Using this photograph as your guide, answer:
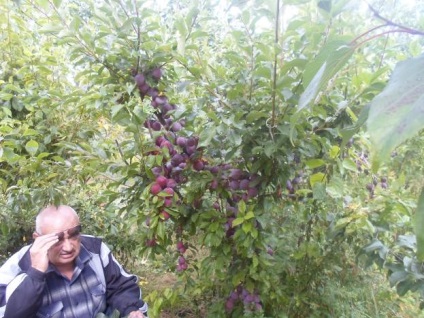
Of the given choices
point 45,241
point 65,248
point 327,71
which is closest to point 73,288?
point 65,248

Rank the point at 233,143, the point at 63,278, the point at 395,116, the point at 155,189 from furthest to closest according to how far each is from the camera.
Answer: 1. the point at 63,278
2. the point at 155,189
3. the point at 233,143
4. the point at 395,116

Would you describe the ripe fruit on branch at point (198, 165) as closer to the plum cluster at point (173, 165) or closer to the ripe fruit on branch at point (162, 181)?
the plum cluster at point (173, 165)

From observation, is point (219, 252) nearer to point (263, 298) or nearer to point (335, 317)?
point (263, 298)

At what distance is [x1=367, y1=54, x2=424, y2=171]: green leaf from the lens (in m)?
0.30

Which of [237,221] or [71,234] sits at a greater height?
[237,221]

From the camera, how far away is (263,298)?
172 cm

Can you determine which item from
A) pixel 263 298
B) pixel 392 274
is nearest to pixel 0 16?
pixel 263 298

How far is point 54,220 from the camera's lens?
1744 mm

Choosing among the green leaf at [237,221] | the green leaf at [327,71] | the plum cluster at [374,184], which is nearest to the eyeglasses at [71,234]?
the green leaf at [237,221]

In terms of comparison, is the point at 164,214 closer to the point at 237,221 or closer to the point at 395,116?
the point at 237,221

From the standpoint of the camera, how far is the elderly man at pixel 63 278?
1578 mm

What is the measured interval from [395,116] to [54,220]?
5.58ft

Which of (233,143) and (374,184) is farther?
(374,184)

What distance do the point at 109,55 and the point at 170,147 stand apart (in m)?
0.40
